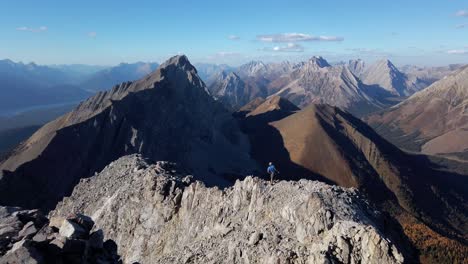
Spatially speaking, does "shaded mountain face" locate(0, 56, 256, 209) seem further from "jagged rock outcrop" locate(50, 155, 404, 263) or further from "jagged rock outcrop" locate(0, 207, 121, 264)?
"jagged rock outcrop" locate(0, 207, 121, 264)

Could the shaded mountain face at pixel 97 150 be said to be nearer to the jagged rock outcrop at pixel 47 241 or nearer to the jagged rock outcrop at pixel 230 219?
the jagged rock outcrop at pixel 230 219

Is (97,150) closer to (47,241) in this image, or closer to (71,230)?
(71,230)

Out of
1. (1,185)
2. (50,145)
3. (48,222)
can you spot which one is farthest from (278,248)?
(50,145)

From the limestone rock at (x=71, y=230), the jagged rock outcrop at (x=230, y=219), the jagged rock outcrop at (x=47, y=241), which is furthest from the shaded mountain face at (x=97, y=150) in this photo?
the limestone rock at (x=71, y=230)

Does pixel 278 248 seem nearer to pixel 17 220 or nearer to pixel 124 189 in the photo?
pixel 17 220

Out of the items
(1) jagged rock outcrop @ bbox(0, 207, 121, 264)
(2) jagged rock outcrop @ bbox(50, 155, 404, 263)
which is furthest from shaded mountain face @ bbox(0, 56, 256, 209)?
(1) jagged rock outcrop @ bbox(0, 207, 121, 264)

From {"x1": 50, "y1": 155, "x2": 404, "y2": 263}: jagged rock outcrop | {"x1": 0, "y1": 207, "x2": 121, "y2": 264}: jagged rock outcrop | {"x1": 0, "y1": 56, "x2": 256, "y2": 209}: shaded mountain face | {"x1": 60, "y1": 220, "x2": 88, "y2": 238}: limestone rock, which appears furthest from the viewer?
{"x1": 0, "y1": 56, "x2": 256, "y2": 209}: shaded mountain face

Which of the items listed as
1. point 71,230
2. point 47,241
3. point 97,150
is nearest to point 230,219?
point 71,230
